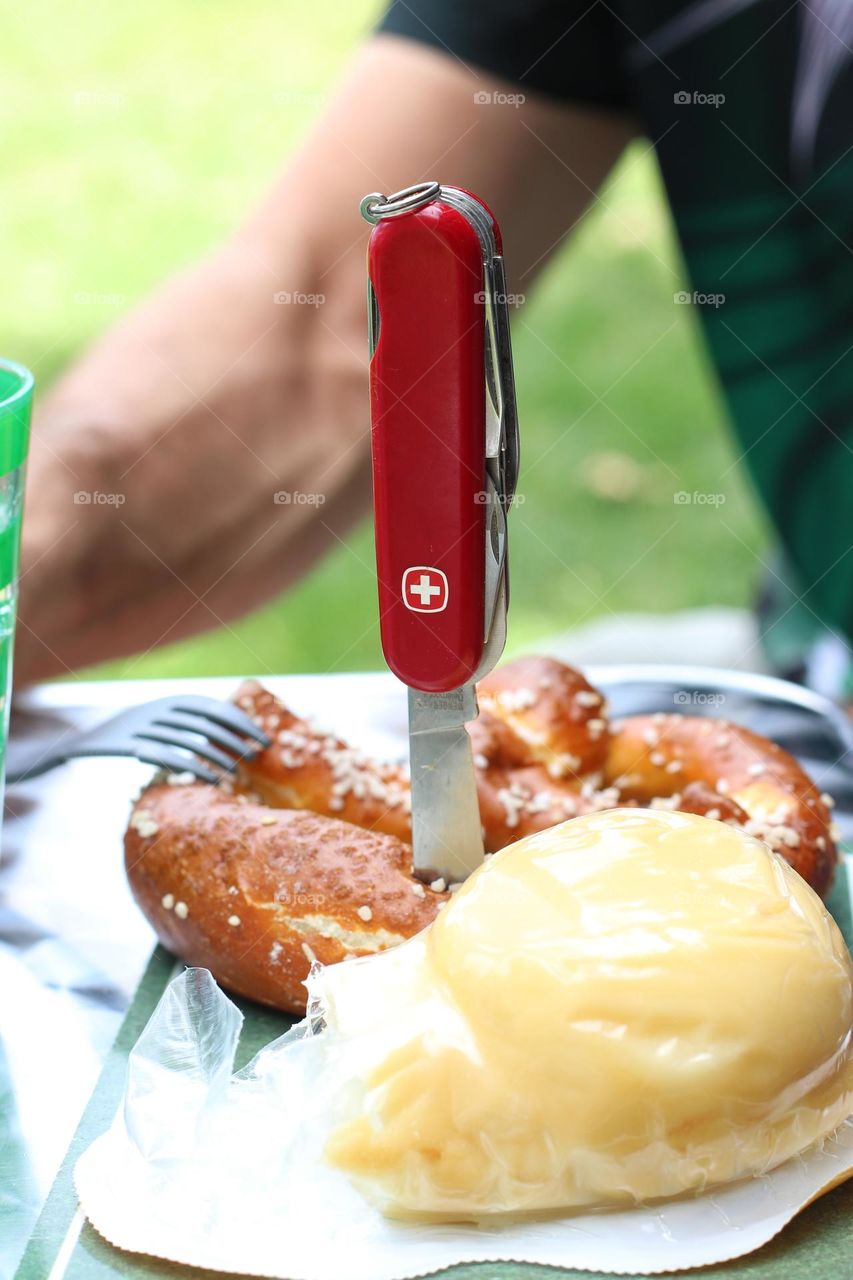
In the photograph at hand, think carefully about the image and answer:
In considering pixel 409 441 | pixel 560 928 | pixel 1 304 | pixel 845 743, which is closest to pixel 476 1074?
pixel 560 928

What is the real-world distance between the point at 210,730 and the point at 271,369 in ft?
1.92

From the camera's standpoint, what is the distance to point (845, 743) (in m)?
1.11

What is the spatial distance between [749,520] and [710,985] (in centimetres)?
217

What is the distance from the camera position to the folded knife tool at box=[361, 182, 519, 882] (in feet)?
2.25

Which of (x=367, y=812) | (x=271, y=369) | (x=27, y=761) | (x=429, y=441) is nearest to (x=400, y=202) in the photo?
(x=429, y=441)

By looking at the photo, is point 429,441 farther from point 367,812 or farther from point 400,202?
point 367,812

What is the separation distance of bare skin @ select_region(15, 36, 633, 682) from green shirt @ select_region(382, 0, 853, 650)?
0.05m

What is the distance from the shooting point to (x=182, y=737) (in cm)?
94

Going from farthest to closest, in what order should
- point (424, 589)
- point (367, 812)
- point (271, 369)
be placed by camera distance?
point (271, 369) < point (367, 812) < point (424, 589)

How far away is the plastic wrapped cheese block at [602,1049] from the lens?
63 centimetres

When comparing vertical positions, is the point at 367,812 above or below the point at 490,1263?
above

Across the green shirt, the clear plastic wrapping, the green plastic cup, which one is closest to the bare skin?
the green shirt

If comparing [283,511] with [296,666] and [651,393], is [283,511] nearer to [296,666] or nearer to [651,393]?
[296,666]

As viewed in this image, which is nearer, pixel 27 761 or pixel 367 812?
pixel 367 812
